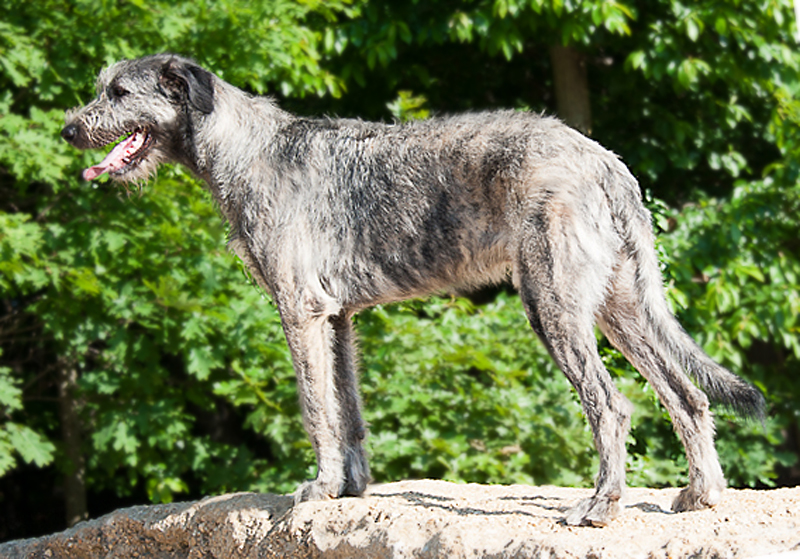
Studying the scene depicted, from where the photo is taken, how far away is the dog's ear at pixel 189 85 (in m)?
4.61

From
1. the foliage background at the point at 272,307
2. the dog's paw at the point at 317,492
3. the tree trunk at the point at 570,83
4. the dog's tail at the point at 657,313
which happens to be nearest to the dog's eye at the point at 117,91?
the foliage background at the point at 272,307

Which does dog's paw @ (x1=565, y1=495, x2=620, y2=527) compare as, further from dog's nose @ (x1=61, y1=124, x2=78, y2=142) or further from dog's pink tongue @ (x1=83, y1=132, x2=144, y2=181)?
dog's nose @ (x1=61, y1=124, x2=78, y2=142)

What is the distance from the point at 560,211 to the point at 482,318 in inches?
144

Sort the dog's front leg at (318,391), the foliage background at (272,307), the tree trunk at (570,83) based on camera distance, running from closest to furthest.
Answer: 1. the dog's front leg at (318,391)
2. the foliage background at (272,307)
3. the tree trunk at (570,83)

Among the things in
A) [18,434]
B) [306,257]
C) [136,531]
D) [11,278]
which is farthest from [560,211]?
[18,434]

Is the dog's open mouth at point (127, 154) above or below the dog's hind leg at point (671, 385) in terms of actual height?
above

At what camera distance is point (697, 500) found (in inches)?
152

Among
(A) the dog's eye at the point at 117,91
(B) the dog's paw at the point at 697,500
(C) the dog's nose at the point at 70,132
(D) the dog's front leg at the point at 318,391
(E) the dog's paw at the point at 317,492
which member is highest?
(A) the dog's eye at the point at 117,91

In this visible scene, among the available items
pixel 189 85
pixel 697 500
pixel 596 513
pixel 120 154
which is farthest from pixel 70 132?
pixel 697 500

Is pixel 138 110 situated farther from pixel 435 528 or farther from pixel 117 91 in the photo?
pixel 435 528

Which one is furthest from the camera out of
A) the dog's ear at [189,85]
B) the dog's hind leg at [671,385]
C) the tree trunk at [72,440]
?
the tree trunk at [72,440]

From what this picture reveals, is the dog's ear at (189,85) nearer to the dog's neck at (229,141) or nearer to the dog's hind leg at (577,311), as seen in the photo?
the dog's neck at (229,141)

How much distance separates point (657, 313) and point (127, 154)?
2.84 metres

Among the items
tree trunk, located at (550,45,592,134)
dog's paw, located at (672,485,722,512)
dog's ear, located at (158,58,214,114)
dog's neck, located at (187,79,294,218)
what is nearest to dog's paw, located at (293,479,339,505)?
dog's neck, located at (187,79,294,218)
